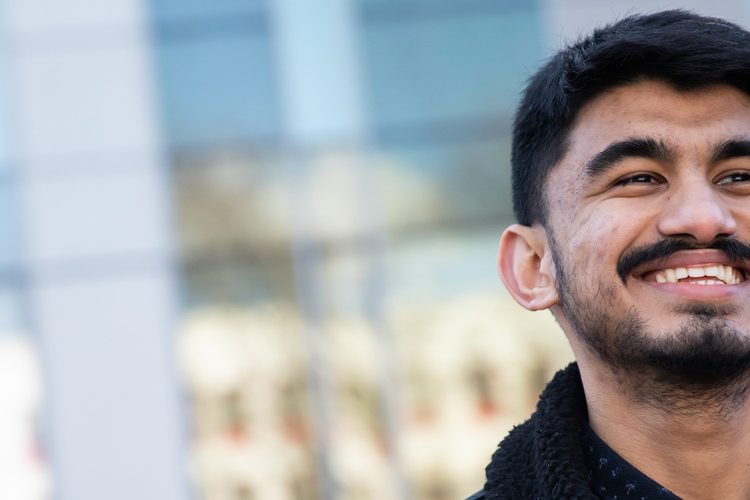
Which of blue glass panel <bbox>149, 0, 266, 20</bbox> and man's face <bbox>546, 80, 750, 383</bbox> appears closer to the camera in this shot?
man's face <bbox>546, 80, 750, 383</bbox>

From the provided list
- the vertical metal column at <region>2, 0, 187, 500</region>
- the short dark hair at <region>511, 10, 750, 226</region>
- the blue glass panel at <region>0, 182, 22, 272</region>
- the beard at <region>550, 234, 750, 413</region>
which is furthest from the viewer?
the blue glass panel at <region>0, 182, 22, 272</region>

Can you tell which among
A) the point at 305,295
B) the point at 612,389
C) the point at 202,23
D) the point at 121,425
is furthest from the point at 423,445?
the point at 612,389

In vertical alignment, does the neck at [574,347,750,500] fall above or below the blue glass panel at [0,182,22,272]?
below

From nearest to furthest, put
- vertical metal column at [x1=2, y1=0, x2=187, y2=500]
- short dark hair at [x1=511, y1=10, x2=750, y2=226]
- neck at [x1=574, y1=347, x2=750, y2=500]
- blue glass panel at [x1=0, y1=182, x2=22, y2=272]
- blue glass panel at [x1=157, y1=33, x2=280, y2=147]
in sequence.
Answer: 1. neck at [x1=574, y1=347, x2=750, y2=500]
2. short dark hair at [x1=511, y1=10, x2=750, y2=226]
3. vertical metal column at [x1=2, y1=0, x2=187, y2=500]
4. blue glass panel at [x1=0, y1=182, x2=22, y2=272]
5. blue glass panel at [x1=157, y1=33, x2=280, y2=147]

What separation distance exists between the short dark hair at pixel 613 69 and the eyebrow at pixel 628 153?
10 centimetres

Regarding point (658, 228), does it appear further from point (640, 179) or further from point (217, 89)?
point (217, 89)

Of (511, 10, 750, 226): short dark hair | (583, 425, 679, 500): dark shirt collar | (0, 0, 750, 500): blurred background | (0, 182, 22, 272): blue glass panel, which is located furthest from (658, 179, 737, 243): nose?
(0, 182, 22, 272): blue glass panel

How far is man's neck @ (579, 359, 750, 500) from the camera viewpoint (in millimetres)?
2213

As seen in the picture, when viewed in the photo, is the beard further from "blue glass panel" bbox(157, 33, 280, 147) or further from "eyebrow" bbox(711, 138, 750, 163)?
"blue glass panel" bbox(157, 33, 280, 147)

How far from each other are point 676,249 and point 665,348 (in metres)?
0.17

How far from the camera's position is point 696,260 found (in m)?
2.14

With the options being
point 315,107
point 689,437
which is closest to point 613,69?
point 689,437

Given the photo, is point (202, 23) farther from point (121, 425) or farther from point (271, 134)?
point (121, 425)

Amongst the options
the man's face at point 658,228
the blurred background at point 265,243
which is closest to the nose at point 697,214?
the man's face at point 658,228
